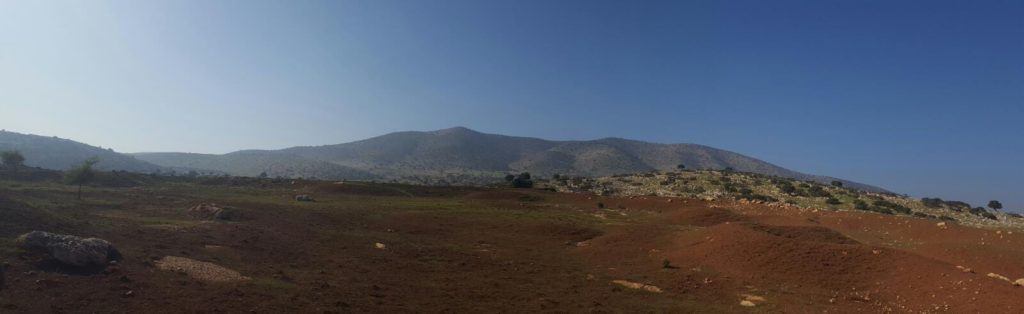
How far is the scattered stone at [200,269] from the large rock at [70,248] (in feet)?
6.62

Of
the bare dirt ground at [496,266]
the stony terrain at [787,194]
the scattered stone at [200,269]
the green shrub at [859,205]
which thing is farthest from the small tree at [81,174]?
the green shrub at [859,205]

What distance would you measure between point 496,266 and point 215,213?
22150mm

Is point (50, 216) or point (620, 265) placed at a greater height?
point (50, 216)

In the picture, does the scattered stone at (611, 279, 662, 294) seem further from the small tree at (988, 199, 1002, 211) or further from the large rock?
the small tree at (988, 199, 1002, 211)

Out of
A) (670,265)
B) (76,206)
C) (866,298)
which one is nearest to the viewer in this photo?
(866,298)

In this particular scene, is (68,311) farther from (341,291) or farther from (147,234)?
(147,234)

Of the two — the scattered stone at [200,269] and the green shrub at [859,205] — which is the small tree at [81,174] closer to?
the scattered stone at [200,269]

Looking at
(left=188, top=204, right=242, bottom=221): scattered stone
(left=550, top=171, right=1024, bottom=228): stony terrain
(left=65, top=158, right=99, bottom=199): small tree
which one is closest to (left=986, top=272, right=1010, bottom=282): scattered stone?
(left=550, top=171, right=1024, bottom=228): stony terrain

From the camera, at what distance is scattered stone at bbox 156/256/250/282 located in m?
20.9

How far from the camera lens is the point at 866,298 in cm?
2283

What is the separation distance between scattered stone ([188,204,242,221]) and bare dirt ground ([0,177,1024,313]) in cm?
53

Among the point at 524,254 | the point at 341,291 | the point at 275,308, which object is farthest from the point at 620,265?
the point at 275,308

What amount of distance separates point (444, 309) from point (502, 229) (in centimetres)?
2461

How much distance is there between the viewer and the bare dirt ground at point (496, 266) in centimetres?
1873
